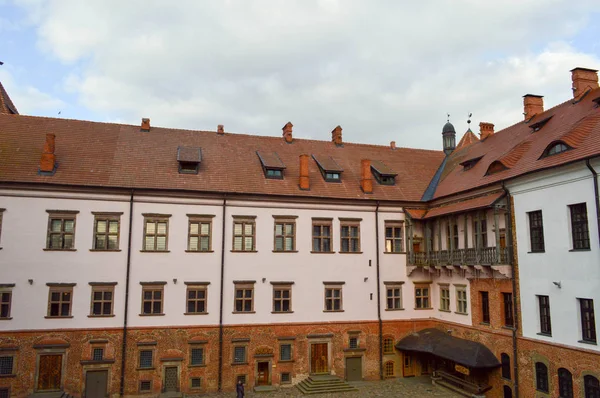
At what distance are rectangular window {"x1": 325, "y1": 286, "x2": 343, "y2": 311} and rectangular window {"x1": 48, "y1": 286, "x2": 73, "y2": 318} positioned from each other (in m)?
13.7

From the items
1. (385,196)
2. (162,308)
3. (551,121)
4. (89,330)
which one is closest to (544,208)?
(551,121)

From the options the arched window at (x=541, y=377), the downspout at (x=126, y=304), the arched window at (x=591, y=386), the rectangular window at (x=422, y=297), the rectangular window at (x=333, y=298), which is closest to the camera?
the arched window at (x=591, y=386)

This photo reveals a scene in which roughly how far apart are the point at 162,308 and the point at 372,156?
1778cm

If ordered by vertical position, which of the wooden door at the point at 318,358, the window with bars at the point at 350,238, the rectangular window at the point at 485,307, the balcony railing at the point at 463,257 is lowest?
the wooden door at the point at 318,358

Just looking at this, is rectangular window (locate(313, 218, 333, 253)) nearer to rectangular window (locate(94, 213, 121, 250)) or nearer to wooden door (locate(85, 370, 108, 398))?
rectangular window (locate(94, 213, 121, 250))

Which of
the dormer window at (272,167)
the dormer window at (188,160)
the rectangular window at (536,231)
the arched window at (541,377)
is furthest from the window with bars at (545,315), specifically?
the dormer window at (188,160)

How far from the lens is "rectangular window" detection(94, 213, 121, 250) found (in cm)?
2452

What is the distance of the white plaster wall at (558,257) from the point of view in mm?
18234

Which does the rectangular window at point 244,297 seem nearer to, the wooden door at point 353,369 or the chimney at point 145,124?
the wooden door at point 353,369

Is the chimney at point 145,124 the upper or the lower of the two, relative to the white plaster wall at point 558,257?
upper

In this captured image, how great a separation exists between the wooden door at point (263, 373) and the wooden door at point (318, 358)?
103 inches

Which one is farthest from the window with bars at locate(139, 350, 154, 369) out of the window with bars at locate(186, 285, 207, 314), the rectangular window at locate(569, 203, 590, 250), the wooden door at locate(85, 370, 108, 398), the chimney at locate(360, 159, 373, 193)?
the rectangular window at locate(569, 203, 590, 250)

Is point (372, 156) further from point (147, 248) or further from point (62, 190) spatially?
point (62, 190)

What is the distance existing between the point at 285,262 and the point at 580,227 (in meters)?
14.8
